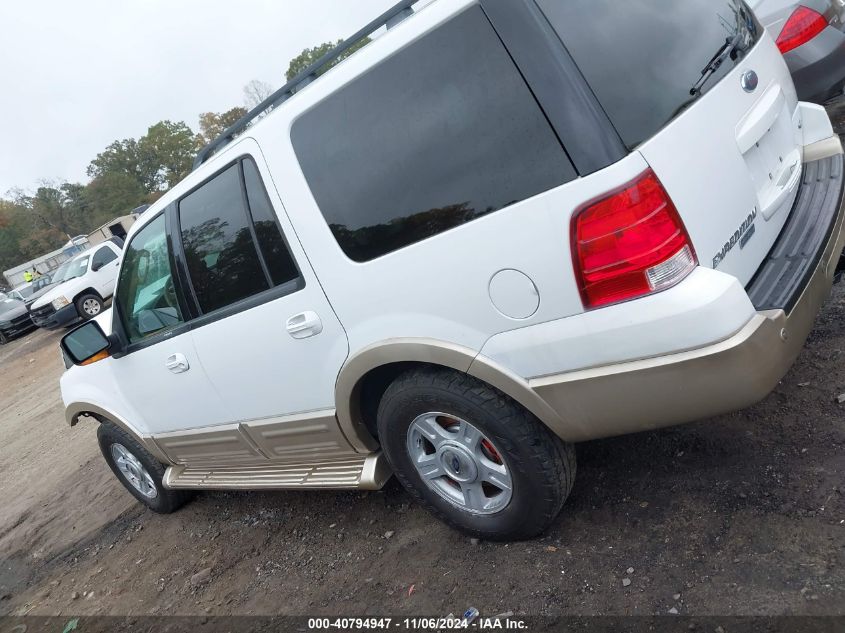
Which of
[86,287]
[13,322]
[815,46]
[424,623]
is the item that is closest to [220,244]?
[424,623]

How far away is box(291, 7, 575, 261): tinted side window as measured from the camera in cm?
204

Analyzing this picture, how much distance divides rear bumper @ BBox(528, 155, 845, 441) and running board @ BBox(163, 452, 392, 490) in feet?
3.27

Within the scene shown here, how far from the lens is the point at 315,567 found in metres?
3.24

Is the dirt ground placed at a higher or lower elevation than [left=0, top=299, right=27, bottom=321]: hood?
lower

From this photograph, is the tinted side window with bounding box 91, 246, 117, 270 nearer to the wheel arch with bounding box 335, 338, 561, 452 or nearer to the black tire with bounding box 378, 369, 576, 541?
the wheel arch with bounding box 335, 338, 561, 452

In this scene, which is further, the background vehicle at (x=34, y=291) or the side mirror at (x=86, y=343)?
the background vehicle at (x=34, y=291)

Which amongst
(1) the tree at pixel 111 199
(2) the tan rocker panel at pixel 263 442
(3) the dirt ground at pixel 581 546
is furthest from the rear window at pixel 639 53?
(1) the tree at pixel 111 199

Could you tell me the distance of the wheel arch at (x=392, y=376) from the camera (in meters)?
2.26

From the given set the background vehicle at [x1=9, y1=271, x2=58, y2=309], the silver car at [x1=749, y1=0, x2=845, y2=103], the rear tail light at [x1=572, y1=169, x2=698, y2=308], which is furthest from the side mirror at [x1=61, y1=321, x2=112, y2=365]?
the background vehicle at [x1=9, y1=271, x2=58, y2=309]

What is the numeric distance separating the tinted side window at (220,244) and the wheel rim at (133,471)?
5.87ft

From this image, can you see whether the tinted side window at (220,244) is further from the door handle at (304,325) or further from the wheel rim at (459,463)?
the wheel rim at (459,463)

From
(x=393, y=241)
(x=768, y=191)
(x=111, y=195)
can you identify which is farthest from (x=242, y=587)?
(x=111, y=195)

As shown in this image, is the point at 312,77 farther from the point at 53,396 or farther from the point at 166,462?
the point at 53,396

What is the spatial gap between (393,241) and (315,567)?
1847mm
